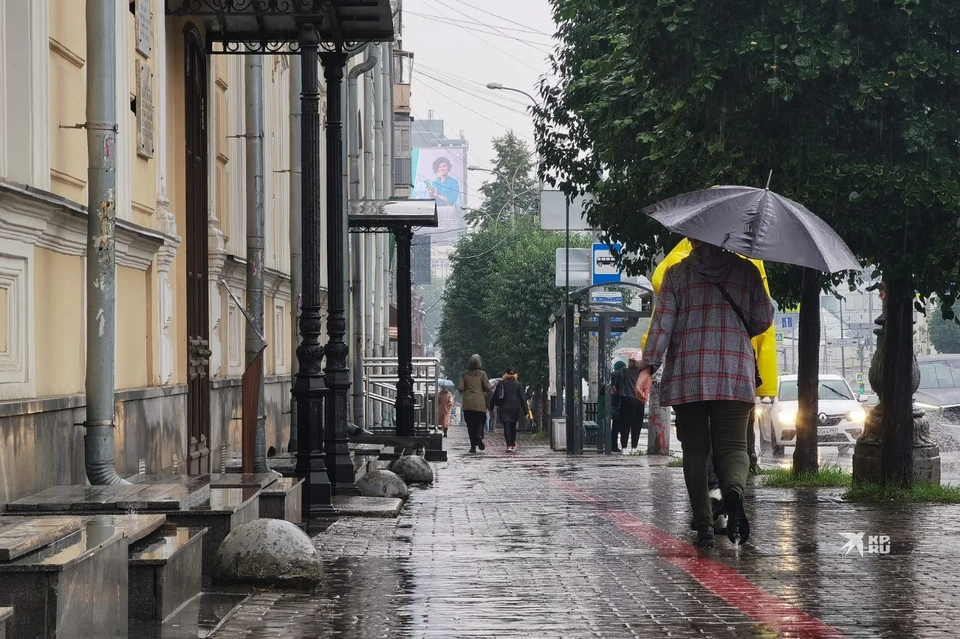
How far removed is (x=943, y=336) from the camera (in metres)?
107

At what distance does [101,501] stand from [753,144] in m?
7.81

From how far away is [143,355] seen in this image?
10.8 m

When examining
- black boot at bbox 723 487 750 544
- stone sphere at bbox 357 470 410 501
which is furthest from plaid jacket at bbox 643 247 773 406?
stone sphere at bbox 357 470 410 501

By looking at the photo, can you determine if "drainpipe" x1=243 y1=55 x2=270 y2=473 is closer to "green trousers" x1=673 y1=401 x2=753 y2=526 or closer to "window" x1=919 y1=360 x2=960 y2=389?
"green trousers" x1=673 y1=401 x2=753 y2=526

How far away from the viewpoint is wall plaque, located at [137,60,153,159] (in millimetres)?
10836

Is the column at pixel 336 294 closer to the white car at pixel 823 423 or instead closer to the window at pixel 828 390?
the white car at pixel 823 423

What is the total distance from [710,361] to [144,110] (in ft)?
15.2

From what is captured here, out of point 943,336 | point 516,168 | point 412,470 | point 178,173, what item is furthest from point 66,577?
point 943,336

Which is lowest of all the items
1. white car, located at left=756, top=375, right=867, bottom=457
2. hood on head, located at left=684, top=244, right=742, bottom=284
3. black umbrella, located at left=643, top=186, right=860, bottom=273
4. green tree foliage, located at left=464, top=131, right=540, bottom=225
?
white car, located at left=756, top=375, right=867, bottom=457

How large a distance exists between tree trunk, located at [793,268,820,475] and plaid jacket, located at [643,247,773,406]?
6.46 m

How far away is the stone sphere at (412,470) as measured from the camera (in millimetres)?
15961

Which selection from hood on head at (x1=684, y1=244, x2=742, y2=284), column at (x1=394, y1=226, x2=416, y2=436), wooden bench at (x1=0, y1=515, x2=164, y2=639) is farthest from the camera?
column at (x1=394, y1=226, x2=416, y2=436)

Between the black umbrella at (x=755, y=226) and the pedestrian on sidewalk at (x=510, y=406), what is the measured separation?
24.5m

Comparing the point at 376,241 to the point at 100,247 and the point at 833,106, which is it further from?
the point at 100,247
